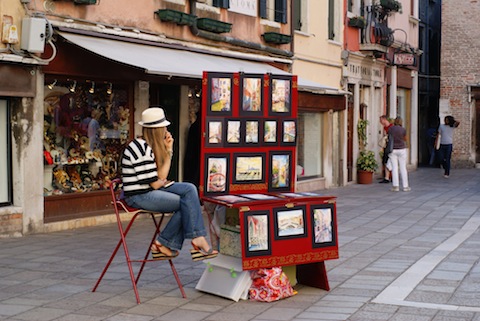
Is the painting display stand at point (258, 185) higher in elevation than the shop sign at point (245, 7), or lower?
lower

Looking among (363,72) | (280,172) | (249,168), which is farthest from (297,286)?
(363,72)

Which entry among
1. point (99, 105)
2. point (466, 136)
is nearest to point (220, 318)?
point (99, 105)

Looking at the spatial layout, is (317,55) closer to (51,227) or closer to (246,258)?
(51,227)

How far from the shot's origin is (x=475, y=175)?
30328mm

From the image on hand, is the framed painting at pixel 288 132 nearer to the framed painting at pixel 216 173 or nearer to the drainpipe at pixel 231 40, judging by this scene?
the framed painting at pixel 216 173

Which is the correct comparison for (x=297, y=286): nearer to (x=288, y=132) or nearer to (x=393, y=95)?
(x=288, y=132)

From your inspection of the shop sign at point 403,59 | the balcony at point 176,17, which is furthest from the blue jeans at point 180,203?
the shop sign at point 403,59

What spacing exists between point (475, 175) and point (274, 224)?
22.5 m

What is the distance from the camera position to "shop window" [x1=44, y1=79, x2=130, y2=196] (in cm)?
1434

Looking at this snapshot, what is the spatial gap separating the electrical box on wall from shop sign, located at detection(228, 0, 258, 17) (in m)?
6.52

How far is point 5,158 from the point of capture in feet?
43.5

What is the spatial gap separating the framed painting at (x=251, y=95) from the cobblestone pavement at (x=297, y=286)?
5.39ft

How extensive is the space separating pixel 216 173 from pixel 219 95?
0.68 m

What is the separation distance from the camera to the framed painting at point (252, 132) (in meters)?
9.15
